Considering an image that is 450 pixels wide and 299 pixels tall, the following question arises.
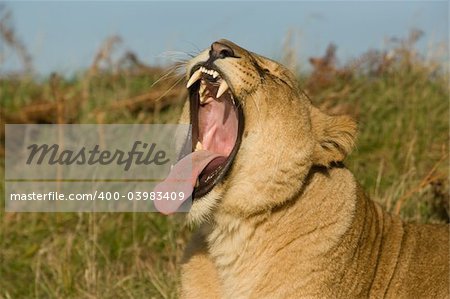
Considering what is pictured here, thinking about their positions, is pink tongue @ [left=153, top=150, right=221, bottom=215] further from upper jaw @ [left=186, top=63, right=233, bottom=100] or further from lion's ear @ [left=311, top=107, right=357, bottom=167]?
lion's ear @ [left=311, top=107, right=357, bottom=167]

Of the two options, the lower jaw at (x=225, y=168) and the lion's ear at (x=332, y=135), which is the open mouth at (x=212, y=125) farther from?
the lion's ear at (x=332, y=135)

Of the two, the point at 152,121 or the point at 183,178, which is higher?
the point at 152,121

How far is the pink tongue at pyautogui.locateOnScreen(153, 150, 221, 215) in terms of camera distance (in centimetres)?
396

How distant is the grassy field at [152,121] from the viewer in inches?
218

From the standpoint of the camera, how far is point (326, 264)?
3.89m

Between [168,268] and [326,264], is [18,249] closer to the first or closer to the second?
[168,268]

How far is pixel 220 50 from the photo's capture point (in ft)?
12.6

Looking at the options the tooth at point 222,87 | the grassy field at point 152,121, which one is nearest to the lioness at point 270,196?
the tooth at point 222,87

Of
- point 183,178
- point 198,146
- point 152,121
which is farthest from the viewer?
point 152,121

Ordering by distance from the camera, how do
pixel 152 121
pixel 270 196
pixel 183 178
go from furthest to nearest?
1. pixel 152 121
2. pixel 183 178
3. pixel 270 196

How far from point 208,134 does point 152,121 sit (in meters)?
3.54

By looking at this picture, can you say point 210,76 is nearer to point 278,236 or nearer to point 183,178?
point 183,178

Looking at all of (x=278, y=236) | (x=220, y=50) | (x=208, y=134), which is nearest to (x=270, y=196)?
(x=278, y=236)

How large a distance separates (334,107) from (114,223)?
7.21 ft
